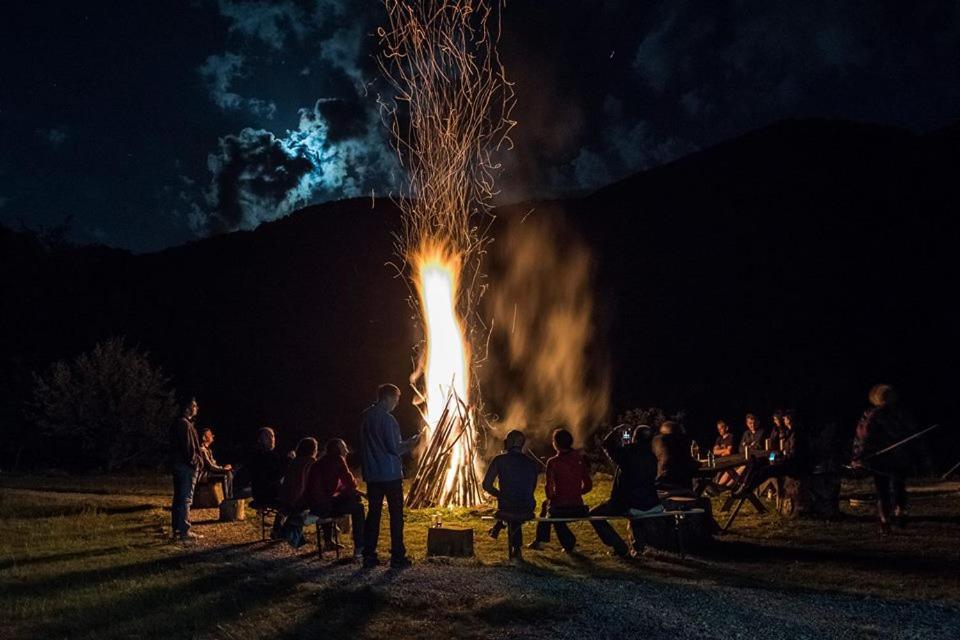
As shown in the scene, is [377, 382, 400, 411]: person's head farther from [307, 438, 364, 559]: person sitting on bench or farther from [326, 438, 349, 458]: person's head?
[326, 438, 349, 458]: person's head

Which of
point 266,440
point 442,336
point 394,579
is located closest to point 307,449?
point 266,440

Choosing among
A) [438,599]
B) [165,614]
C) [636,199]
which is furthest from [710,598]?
[636,199]

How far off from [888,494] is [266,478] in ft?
25.5

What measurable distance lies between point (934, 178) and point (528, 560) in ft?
193

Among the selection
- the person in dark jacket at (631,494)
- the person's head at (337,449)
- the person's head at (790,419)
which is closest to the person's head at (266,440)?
the person's head at (337,449)

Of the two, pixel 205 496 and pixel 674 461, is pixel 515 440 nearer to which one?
pixel 674 461

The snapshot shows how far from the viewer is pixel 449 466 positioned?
49.1 ft

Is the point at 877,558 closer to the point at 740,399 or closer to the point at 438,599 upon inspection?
the point at 438,599

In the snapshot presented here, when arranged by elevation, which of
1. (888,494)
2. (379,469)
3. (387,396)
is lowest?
(888,494)

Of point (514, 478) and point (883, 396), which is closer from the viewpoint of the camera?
point (514, 478)

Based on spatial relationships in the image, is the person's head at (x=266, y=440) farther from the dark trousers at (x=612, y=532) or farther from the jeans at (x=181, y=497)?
the dark trousers at (x=612, y=532)

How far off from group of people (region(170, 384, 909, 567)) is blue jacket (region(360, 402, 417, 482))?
0.01 metres

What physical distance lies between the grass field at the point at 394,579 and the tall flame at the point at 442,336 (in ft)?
12.6

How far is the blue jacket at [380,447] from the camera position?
29.5 feet
